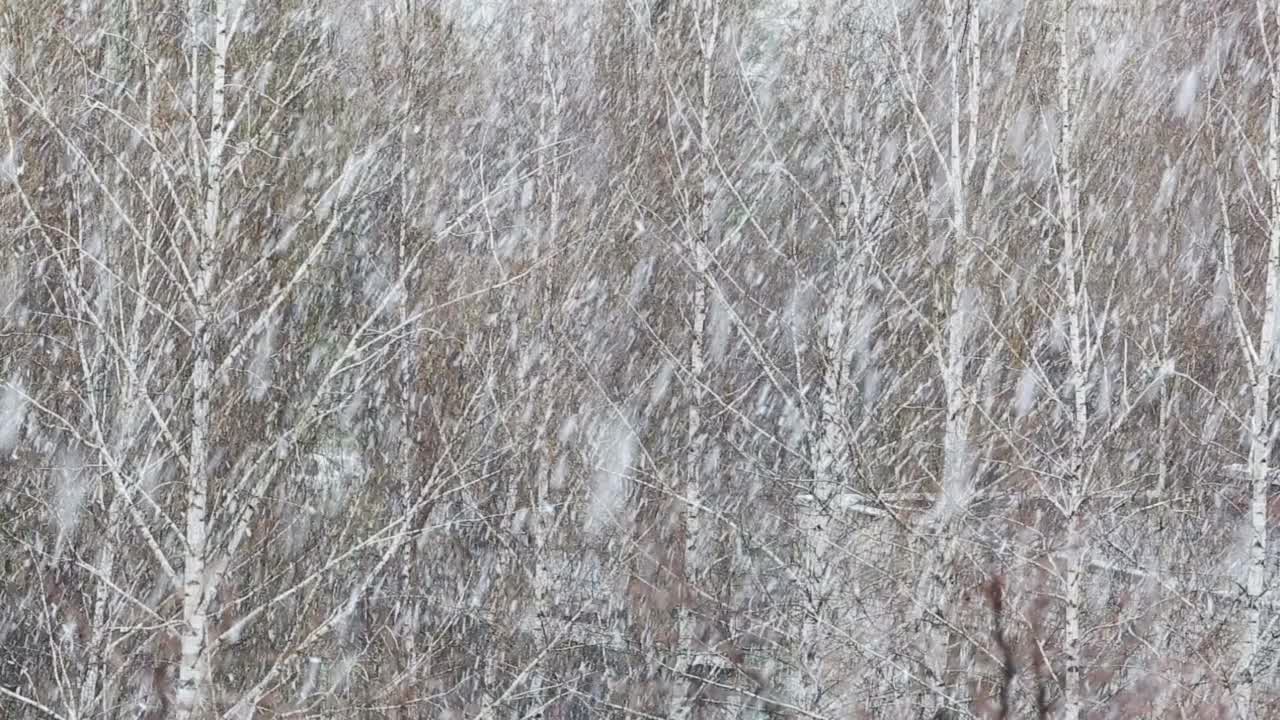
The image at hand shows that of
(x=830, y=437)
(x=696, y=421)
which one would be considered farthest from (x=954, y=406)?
(x=696, y=421)

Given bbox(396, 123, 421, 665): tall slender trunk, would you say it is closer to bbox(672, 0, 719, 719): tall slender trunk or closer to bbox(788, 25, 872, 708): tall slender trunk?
bbox(672, 0, 719, 719): tall slender trunk

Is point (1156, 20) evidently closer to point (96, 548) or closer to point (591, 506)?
point (591, 506)

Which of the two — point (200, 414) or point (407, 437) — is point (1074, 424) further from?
point (407, 437)

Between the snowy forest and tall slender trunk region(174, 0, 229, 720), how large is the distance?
0.07 feet

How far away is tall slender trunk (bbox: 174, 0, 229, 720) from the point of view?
5.61 meters

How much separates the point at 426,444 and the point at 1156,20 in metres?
9.04

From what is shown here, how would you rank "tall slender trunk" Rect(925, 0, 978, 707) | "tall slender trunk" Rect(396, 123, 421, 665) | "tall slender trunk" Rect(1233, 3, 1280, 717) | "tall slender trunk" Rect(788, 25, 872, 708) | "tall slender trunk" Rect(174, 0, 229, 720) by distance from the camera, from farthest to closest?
"tall slender trunk" Rect(396, 123, 421, 665)
"tall slender trunk" Rect(788, 25, 872, 708)
"tall slender trunk" Rect(925, 0, 978, 707)
"tall slender trunk" Rect(1233, 3, 1280, 717)
"tall slender trunk" Rect(174, 0, 229, 720)

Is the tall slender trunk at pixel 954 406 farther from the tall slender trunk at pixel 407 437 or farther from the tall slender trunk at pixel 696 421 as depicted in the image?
the tall slender trunk at pixel 407 437

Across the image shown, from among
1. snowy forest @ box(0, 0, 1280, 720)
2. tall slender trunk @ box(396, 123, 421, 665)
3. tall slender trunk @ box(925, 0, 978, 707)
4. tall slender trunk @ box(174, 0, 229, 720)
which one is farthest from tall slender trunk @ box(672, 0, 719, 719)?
tall slender trunk @ box(174, 0, 229, 720)

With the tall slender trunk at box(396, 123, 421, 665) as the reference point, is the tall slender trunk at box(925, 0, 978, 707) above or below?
above

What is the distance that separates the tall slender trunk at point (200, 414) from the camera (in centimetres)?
561

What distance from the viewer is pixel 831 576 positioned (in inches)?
302

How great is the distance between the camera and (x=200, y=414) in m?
5.59

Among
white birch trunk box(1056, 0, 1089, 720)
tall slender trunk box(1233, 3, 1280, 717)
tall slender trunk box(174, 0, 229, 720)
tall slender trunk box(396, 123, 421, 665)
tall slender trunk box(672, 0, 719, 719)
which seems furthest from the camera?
tall slender trunk box(396, 123, 421, 665)
